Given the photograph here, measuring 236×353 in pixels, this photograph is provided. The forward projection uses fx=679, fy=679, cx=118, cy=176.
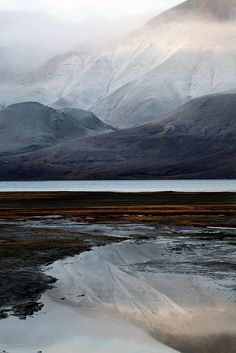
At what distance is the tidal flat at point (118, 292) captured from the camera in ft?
56.1

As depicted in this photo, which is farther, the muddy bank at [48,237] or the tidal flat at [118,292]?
the muddy bank at [48,237]

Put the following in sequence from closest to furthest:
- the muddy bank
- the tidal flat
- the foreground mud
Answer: the tidal flat < the muddy bank < the foreground mud

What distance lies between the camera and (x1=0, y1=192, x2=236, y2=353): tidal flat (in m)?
17.1

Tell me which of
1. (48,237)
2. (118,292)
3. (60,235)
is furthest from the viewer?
(60,235)

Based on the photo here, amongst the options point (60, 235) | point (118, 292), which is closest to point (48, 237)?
point (60, 235)

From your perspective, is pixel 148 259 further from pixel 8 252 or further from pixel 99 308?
pixel 99 308

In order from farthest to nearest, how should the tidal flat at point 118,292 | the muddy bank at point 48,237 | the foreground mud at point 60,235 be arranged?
the foreground mud at point 60,235 → the muddy bank at point 48,237 → the tidal flat at point 118,292

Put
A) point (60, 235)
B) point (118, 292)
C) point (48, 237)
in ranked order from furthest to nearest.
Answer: point (60, 235) → point (48, 237) → point (118, 292)

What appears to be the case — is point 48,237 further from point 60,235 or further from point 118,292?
point 118,292

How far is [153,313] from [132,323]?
1338 mm

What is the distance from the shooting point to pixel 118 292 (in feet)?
77.8

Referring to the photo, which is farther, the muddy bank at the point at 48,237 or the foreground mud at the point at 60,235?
the foreground mud at the point at 60,235

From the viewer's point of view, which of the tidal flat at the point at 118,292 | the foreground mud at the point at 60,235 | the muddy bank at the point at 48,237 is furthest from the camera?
the foreground mud at the point at 60,235

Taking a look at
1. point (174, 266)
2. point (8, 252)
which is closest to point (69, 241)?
point (8, 252)
